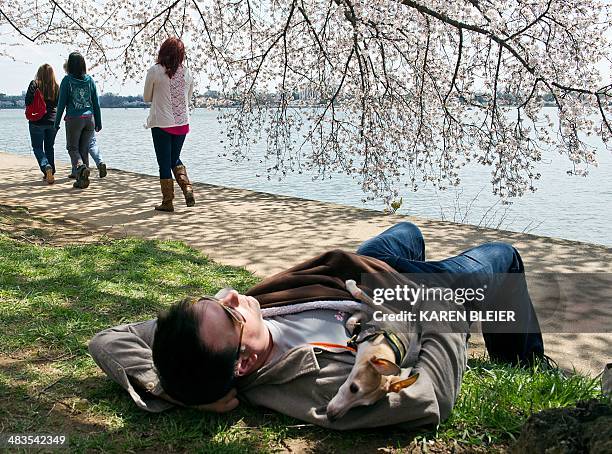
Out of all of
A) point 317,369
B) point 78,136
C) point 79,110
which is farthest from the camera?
point 78,136

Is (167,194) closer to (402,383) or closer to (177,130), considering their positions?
(177,130)

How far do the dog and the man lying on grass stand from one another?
8cm

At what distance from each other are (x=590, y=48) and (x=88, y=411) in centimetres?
723

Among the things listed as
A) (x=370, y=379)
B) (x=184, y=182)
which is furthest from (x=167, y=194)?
(x=370, y=379)

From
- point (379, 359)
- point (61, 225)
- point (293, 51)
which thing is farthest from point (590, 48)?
point (379, 359)

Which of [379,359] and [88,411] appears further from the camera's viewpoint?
[88,411]

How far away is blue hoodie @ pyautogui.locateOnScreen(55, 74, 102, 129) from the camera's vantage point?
8.88 m

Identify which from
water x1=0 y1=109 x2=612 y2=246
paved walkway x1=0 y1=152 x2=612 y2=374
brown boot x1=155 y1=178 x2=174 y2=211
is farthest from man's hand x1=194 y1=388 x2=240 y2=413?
water x1=0 y1=109 x2=612 y2=246

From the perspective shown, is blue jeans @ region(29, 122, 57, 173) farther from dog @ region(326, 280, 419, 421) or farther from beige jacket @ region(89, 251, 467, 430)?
dog @ region(326, 280, 419, 421)

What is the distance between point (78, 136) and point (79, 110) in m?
0.41

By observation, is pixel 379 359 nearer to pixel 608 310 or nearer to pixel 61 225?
pixel 608 310

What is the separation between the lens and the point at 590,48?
782 cm

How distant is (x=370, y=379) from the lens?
2.20 metres

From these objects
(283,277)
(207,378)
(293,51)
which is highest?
(293,51)
